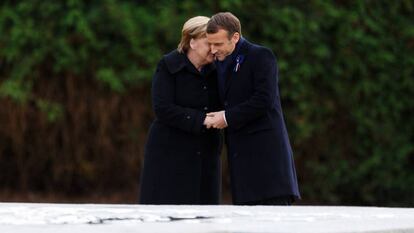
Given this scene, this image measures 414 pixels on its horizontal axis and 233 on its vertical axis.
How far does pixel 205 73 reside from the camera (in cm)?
607

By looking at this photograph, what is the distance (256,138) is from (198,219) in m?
1.97

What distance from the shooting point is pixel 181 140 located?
20.1 feet

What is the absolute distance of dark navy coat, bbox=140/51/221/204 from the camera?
600 cm

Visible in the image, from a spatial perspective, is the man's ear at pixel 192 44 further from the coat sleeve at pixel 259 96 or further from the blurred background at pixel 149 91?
the blurred background at pixel 149 91

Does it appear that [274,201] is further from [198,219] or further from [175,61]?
[198,219]

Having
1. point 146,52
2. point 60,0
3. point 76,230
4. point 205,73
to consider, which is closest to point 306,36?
point 146,52

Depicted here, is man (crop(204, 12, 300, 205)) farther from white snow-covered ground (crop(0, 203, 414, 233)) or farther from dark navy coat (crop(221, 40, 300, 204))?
white snow-covered ground (crop(0, 203, 414, 233))

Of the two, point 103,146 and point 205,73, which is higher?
point 205,73

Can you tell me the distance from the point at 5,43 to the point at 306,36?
2222mm

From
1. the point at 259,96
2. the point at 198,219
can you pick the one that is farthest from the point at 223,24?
the point at 198,219

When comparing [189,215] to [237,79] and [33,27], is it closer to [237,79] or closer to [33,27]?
[237,79]

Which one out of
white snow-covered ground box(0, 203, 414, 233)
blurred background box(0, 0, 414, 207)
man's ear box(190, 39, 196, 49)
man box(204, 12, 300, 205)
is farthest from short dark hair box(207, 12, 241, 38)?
blurred background box(0, 0, 414, 207)

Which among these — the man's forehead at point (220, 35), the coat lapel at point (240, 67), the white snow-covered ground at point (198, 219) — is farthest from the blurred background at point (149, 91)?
the white snow-covered ground at point (198, 219)

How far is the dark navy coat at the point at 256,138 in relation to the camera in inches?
230
